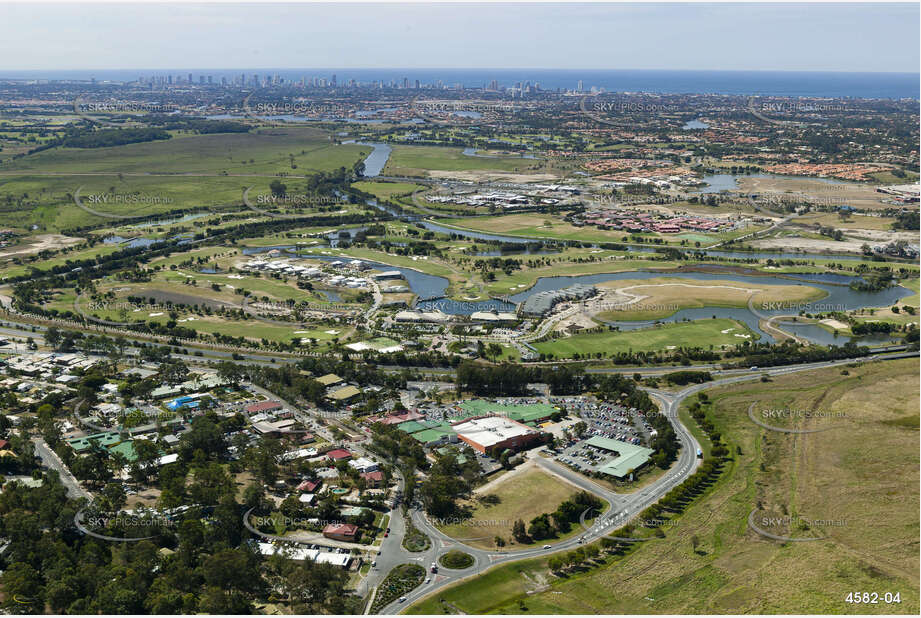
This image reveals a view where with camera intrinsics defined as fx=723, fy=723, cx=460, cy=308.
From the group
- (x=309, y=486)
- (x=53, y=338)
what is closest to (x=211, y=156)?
(x=53, y=338)

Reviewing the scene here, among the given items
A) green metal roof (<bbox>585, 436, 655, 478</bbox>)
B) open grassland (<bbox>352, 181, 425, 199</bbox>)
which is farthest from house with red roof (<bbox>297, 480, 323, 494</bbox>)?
open grassland (<bbox>352, 181, 425, 199</bbox>)

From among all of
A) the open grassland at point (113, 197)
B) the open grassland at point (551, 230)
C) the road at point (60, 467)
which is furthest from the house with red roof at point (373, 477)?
the open grassland at point (113, 197)

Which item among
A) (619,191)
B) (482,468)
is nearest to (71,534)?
(482,468)

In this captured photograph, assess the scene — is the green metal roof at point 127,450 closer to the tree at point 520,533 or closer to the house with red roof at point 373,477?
the house with red roof at point 373,477

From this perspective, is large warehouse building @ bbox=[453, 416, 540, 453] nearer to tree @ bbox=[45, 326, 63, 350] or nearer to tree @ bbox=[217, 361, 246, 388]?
tree @ bbox=[217, 361, 246, 388]

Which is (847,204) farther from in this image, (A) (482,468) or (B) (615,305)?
(A) (482,468)

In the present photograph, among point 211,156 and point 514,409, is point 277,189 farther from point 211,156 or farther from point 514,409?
point 514,409
